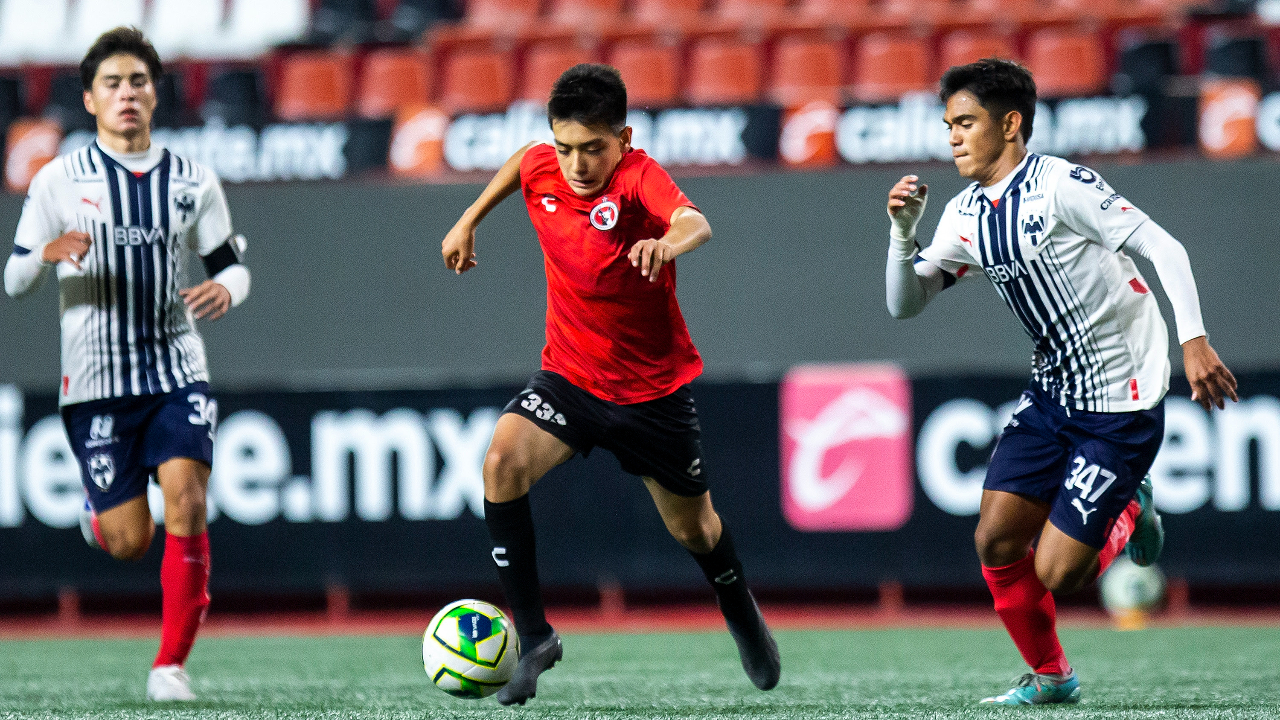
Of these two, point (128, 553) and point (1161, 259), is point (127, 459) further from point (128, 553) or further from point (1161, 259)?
point (1161, 259)

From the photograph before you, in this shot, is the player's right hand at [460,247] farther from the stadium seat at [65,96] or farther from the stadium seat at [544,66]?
the stadium seat at [65,96]

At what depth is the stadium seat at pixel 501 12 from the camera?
39.4ft

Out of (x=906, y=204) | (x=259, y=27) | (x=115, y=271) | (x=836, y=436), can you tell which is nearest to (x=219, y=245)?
(x=115, y=271)

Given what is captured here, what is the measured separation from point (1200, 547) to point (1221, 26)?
3.93 metres

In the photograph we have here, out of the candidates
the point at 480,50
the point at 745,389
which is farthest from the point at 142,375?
the point at 480,50

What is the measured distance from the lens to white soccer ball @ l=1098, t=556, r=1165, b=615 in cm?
843

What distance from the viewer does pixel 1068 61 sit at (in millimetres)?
10531

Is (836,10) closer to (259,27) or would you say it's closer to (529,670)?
(259,27)

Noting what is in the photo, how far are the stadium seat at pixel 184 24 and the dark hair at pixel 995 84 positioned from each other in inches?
375

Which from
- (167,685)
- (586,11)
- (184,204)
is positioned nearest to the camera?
(167,685)

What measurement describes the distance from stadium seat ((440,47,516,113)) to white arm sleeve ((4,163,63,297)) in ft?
19.6

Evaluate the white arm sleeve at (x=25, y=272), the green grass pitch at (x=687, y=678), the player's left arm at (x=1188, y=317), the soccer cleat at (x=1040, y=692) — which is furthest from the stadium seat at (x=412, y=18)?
the soccer cleat at (x=1040, y=692)

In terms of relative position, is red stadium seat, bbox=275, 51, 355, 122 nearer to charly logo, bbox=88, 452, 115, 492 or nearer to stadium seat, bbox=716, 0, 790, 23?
stadium seat, bbox=716, 0, 790, 23

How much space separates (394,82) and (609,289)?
23.6 ft
